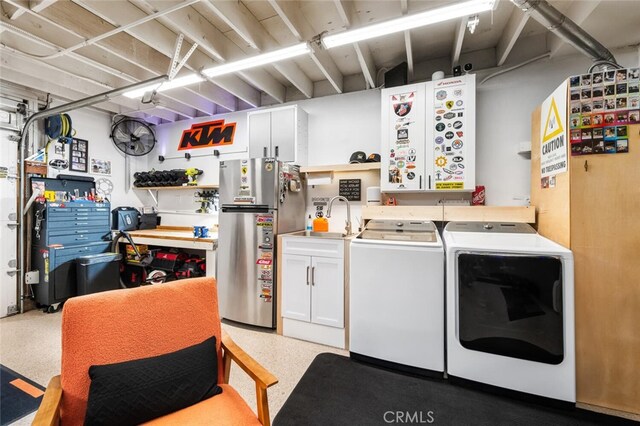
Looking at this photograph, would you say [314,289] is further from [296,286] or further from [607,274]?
[607,274]

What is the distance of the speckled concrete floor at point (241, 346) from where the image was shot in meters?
2.04

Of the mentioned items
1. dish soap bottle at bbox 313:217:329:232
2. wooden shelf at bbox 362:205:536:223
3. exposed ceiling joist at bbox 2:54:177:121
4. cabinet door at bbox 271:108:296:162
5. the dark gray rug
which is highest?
exposed ceiling joist at bbox 2:54:177:121

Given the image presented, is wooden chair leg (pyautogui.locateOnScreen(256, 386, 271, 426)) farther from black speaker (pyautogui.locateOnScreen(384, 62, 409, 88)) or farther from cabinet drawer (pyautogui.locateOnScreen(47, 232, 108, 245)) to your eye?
Result: cabinet drawer (pyautogui.locateOnScreen(47, 232, 108, 245))

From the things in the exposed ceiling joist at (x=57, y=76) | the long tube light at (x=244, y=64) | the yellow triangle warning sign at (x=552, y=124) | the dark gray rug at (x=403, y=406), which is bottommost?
the dark gray rug at (x=403, y=406)

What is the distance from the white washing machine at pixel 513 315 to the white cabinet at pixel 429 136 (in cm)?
98

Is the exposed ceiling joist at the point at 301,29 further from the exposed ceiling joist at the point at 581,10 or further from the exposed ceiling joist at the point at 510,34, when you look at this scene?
the exposed ceiling joist at the point at 581,10

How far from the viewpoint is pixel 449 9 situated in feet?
6.14

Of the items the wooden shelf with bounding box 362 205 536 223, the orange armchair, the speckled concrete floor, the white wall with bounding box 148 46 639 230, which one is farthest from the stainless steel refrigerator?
the orange armchair

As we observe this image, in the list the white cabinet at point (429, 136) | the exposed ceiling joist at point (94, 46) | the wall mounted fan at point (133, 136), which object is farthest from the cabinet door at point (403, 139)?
the wall mounted fan at point (133, 136)

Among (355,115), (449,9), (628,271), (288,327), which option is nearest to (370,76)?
(355,115)

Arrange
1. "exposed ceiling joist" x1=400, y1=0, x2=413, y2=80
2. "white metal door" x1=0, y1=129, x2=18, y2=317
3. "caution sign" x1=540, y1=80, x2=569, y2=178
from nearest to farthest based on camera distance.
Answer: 1. "caution sign" x1=540, y1=80, x2=569, y2=178
2. "exposed ceiling joist" x1=400, y1=0, x2=413, y2=80
3. "white metal door" x1=0, y1=129, x2=18, y2=317

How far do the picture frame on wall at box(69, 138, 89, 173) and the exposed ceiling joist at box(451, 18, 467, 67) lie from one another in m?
5.32

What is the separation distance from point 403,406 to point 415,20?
2.82 m

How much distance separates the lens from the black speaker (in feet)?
9.85
